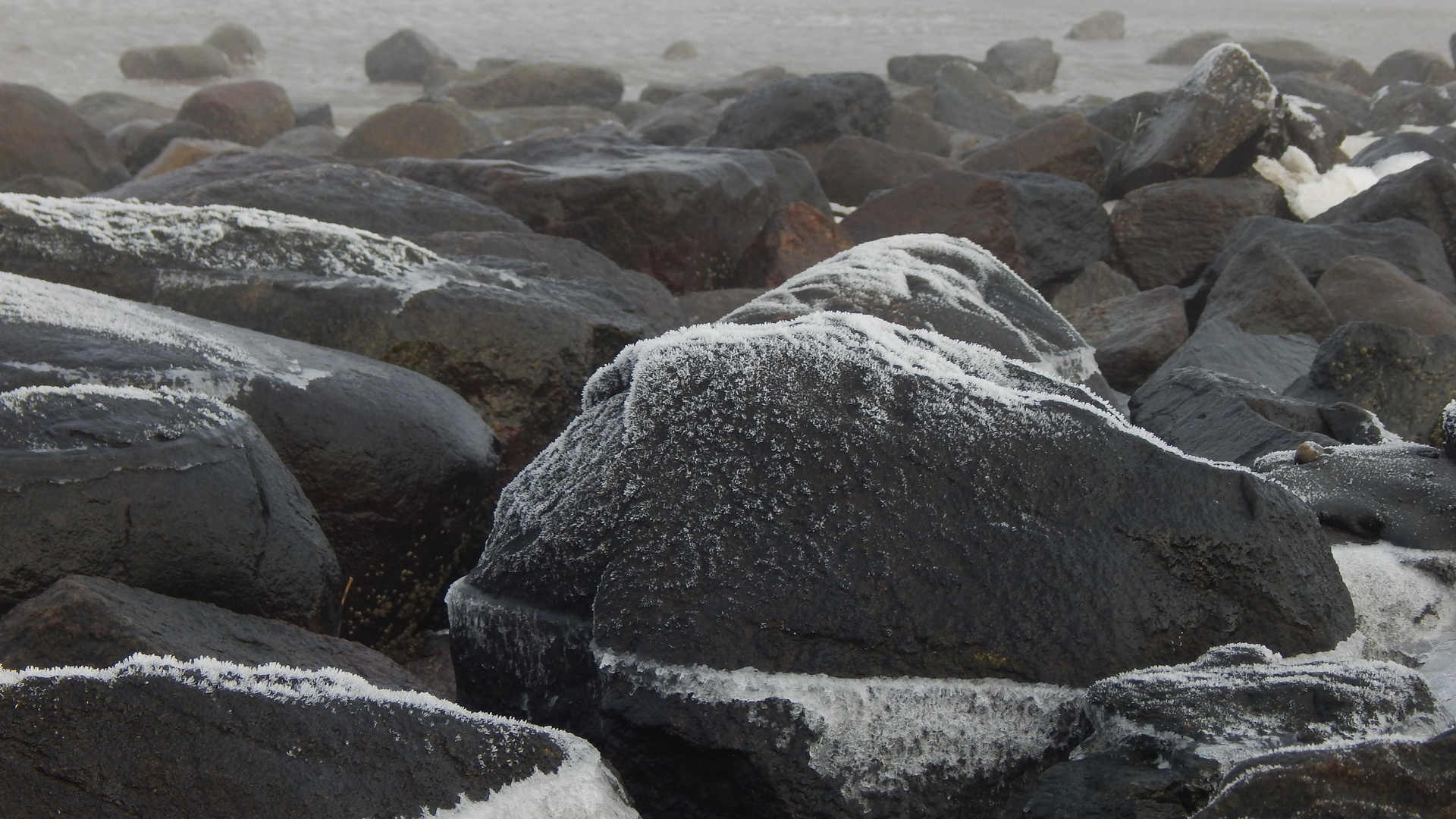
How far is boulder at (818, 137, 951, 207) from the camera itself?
862 cm

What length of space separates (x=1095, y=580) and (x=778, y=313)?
5.01 ft

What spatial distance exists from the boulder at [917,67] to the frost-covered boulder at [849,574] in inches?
685

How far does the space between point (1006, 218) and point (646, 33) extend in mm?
19165

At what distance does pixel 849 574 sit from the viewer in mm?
2059

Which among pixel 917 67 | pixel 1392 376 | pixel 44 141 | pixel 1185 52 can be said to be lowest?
pixel 1185 52

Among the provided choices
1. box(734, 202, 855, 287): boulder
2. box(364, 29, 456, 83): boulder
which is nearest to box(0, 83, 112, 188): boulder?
Result: box(734, 202, 855, 287): boulder

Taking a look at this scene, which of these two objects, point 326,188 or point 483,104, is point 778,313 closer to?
point 326,188

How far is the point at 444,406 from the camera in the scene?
10.8ft

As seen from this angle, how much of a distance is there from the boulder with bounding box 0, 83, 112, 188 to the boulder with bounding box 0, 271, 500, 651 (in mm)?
7558

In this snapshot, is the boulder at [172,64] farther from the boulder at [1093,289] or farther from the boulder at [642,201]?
the boulder at [1093,289]

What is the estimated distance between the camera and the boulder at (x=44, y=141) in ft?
32.2

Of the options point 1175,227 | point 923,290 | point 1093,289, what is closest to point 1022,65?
point 1175,227

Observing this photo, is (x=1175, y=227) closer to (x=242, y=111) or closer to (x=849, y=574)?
(x=849, y=574)

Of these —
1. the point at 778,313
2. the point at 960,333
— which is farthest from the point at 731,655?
the point at 960,333
